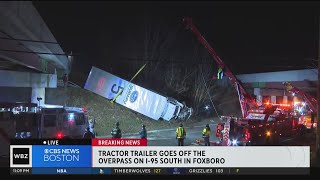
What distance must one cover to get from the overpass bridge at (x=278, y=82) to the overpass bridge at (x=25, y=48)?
16564 mm

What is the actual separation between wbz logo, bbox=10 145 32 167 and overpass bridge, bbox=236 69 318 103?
71.4 feet

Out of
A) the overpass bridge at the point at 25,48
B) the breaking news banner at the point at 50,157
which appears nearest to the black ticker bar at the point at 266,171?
the breaking news banner at the point at 50,157

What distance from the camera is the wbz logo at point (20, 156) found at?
25.5 ft

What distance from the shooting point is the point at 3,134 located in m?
10.4

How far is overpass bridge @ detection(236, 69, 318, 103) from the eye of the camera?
1101 inches

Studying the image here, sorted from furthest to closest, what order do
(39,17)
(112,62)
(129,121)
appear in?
(112,62) < (129,121) < (39,17)

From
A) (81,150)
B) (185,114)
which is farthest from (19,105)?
(81,150)

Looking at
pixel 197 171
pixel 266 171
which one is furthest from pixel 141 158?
pixel 266 171

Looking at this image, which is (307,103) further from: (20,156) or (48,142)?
(20,156)

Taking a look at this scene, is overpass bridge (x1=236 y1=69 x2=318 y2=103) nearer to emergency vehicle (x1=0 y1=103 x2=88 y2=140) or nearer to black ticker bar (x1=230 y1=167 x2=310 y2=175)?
emergency vehicle (x1=0 y1=103 x2=88 y2=140)

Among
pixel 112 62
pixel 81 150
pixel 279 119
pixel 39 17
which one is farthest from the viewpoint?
pixel 112 62

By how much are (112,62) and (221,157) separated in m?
27.5

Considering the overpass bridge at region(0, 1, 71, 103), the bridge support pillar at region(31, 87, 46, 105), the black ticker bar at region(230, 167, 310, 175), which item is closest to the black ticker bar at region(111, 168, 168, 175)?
the black ticker bar at region(230, 167, 310, 175)
